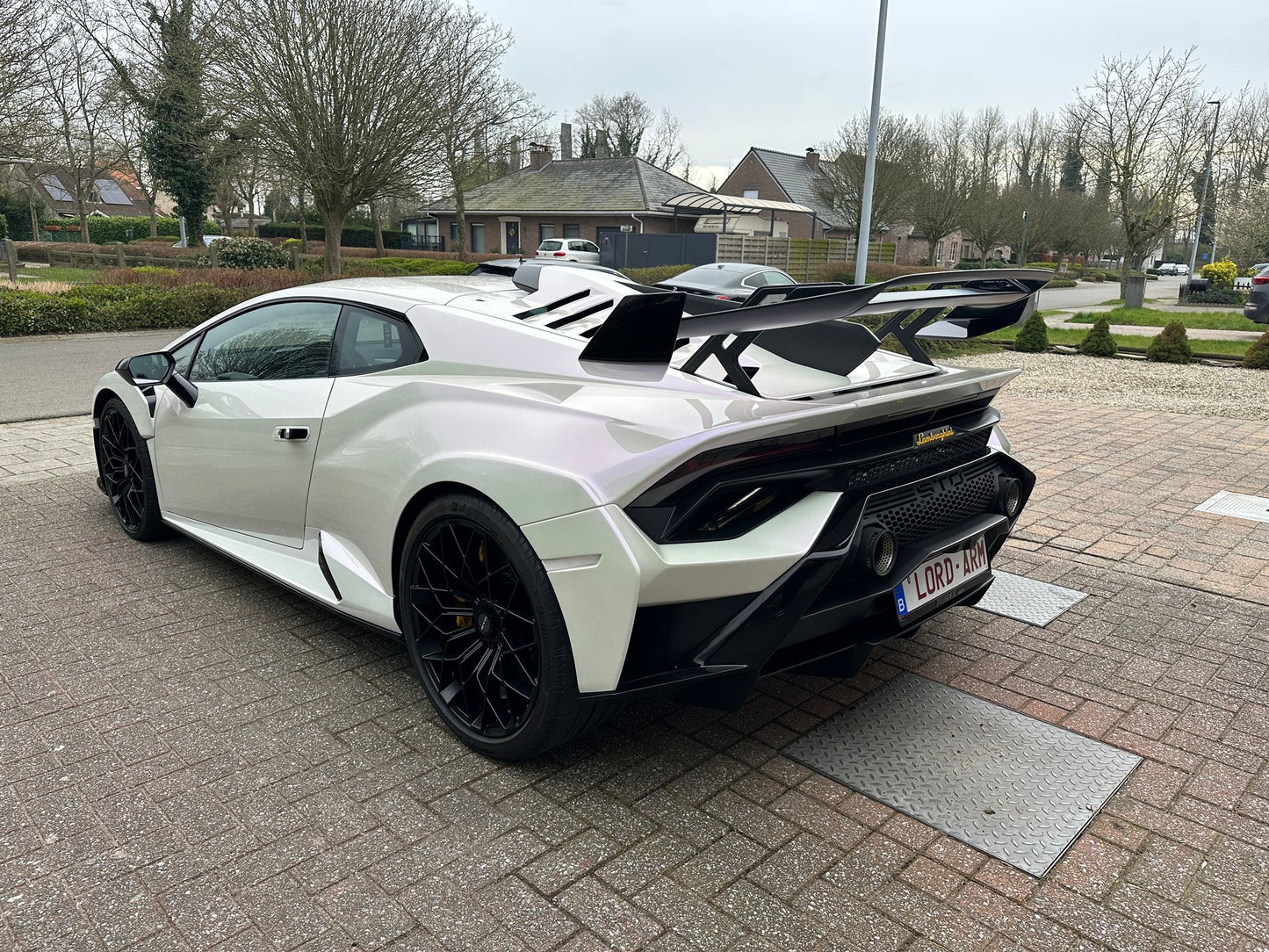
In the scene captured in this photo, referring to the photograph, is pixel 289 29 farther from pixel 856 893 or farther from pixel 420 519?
pixel 856 893

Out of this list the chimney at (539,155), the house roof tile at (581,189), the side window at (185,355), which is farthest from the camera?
the chimney at (539,155)

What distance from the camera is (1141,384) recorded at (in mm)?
11656

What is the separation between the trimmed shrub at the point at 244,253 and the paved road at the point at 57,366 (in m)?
8.26

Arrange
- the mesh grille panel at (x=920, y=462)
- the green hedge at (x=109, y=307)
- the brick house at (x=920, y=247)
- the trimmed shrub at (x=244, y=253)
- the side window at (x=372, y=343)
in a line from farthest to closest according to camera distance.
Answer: the brick house at (x=920, y=247) < the trimmed shrub at (x=244, y=253) < the green hedge at (x=109, y=307) < the side window at (x=372, y=343) < the mesh grille panel at (x=920, y=462)

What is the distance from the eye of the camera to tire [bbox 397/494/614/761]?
2555 mm

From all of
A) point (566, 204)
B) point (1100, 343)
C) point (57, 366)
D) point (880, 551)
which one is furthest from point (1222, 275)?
point (880, 551)

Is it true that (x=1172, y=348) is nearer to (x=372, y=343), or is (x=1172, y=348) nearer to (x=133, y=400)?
(x=372, y=343)

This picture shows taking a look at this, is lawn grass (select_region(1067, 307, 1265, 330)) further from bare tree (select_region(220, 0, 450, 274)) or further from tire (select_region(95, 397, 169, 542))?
tire (select_region(95, 397, 169, 542))

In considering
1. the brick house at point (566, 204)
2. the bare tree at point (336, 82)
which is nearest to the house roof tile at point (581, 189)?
the brick house at point (566, 204)

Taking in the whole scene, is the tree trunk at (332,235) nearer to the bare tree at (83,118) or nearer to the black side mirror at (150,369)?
the bare tree at (83,118)

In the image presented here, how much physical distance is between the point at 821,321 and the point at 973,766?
4.92 feet

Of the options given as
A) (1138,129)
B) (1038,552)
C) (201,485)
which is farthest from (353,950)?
(1138,129)

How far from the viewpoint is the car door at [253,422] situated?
350cm

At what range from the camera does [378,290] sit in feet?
11.4
